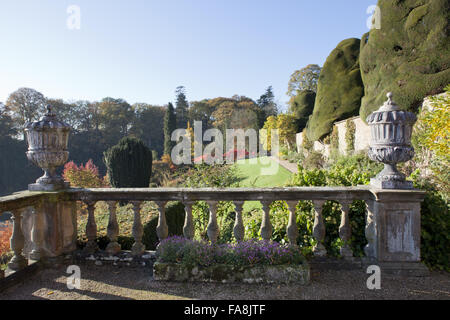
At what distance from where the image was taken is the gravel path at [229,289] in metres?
2.45

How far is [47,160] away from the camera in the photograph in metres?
3.05

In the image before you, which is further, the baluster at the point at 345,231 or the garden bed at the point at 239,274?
the baluster at the point at 345,231

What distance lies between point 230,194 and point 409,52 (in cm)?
1070

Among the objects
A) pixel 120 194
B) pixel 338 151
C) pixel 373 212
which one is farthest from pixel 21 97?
pixel 373 212

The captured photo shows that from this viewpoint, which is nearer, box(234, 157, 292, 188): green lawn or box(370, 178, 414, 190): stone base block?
box(370, 178, 414, 190): stone base block

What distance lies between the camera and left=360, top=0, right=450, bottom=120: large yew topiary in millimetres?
9078

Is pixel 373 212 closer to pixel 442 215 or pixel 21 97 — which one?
pixel 442 215

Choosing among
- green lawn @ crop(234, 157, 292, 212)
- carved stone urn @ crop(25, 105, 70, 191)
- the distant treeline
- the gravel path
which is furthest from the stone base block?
the distant treeline

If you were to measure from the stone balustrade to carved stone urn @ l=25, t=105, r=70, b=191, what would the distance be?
21 cm

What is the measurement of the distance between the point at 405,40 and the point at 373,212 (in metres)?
10.2

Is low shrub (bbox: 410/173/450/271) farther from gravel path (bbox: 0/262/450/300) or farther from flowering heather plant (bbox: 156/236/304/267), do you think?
flowering heather plant (bbox: 156/236/304/267)

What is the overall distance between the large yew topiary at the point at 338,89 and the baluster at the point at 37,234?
16219 millimetres

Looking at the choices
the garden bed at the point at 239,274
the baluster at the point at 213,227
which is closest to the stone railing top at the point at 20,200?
the garden bed at the point at 239,274

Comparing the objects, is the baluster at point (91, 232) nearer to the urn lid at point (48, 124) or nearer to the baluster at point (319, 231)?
the urn lid at point (48, 124)
